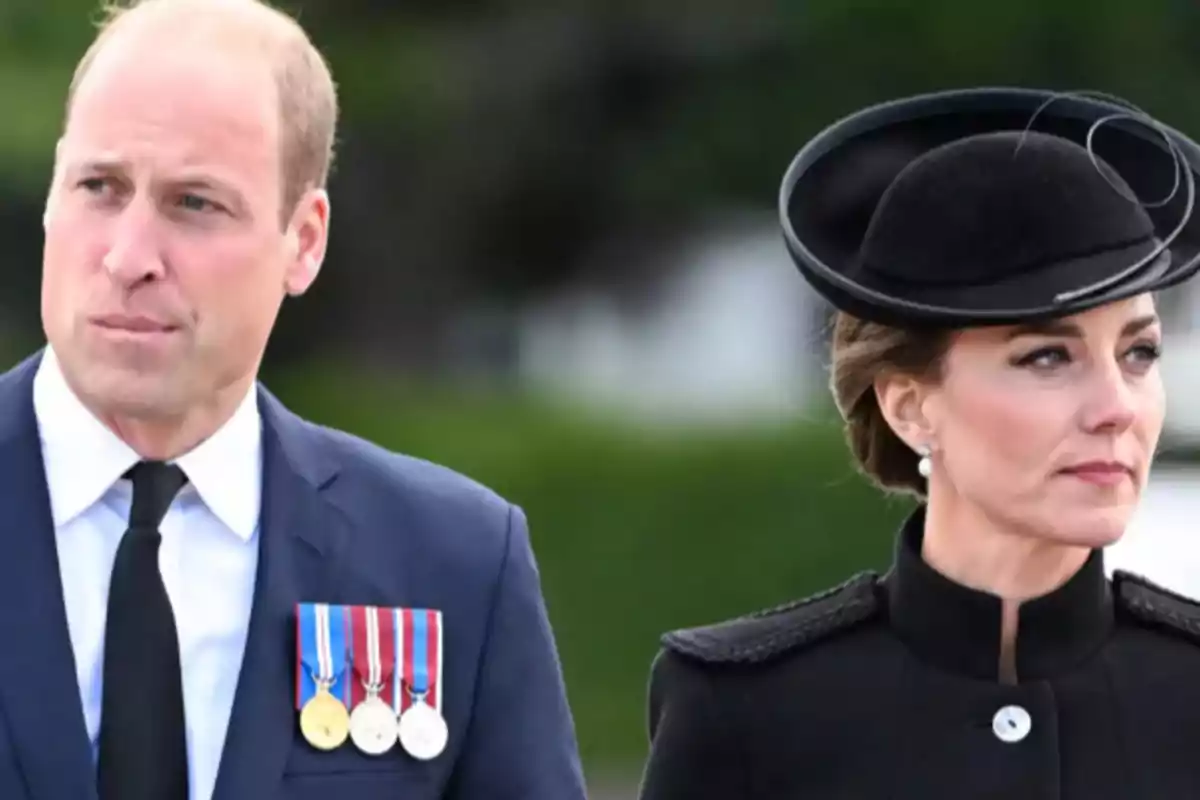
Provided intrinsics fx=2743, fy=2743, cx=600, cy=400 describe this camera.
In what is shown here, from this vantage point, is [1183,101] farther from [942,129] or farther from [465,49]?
[942,129]

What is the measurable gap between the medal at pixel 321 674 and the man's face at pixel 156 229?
307mm

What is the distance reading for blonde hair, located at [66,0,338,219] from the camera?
3.36 metres

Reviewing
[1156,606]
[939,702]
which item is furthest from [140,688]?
[1156,606]

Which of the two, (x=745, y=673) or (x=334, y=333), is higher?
(x=745, y=673)

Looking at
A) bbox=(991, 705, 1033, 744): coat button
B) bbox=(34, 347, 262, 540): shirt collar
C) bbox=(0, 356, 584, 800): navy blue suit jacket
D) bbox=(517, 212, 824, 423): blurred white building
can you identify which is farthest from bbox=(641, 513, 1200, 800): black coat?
bbox=(517, 212, 824, 423): blurred white building

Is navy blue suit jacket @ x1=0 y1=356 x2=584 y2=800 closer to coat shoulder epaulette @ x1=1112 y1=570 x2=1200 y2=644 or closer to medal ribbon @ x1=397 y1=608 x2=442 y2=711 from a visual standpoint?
medal ribbon @ x1=397 y1=608 x2=442 y2=711

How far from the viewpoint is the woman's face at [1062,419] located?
135 inches

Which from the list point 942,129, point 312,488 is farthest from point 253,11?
point 942,129

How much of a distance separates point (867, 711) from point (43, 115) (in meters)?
9.12

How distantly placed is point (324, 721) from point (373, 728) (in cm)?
6

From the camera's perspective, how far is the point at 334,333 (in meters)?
13.9

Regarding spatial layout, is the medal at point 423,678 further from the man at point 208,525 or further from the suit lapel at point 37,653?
the suit lapel at point 37,653

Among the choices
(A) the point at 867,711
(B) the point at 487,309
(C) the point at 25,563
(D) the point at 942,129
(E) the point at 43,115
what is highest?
(D) the point at 942,129

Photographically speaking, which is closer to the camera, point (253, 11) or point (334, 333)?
point (253, 11)
